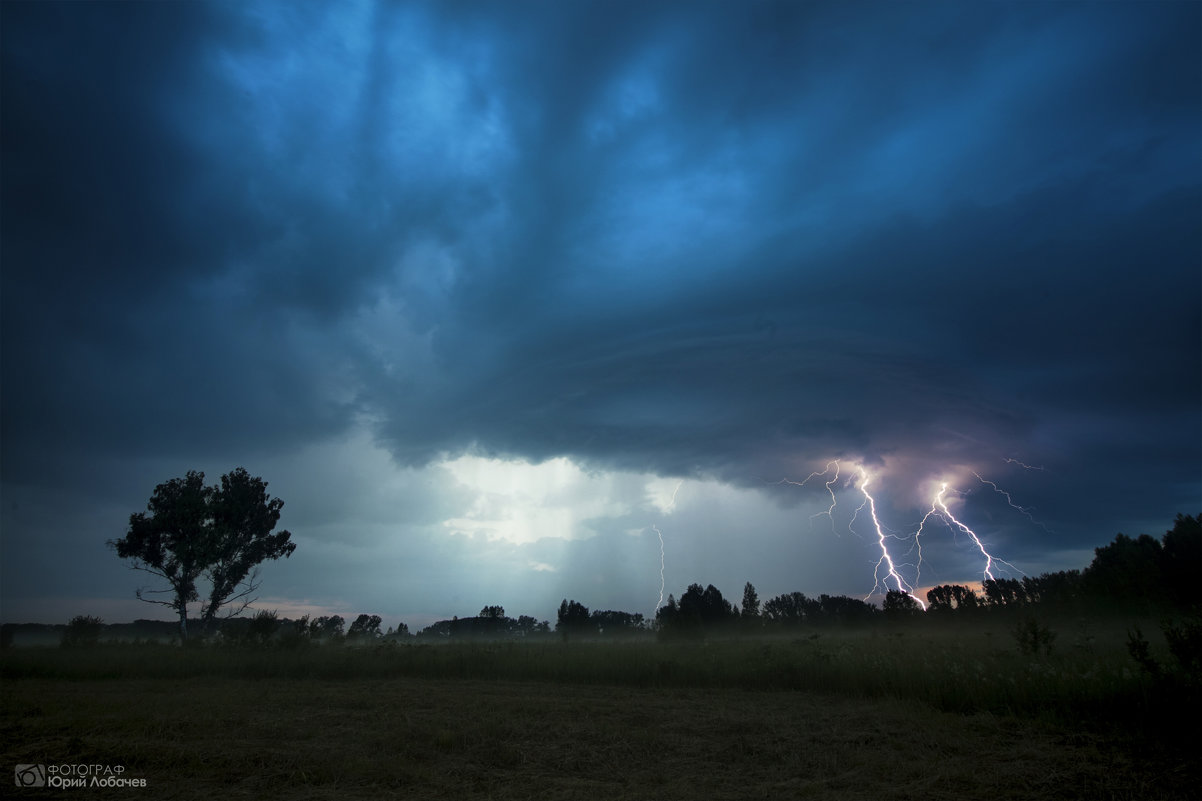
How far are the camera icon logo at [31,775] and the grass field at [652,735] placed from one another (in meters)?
0.23

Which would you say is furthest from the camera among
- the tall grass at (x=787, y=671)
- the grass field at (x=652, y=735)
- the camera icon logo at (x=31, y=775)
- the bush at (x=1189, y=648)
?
the tall grass at (x=787, y=671)

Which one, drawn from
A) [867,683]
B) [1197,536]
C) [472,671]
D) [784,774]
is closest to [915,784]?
[784,774]

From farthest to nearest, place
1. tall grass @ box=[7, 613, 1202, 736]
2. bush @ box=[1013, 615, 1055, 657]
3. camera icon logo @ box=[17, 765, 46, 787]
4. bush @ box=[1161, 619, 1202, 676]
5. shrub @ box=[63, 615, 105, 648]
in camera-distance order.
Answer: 1. shrub @ box=[63, 615, 105, 648]
2. bush @ box=[1013, 615, 1055, 657]
3. tall grass @ box=[7, 613, 1202, 736]
4. bush @ box=[1161, 619, 1202, 676]
5. camera icon logo @ box=[17, 765, 46, 787]

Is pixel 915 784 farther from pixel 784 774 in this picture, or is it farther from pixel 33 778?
pixel 33 778

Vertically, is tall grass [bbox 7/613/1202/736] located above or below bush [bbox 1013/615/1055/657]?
below

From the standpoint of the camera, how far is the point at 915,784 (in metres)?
7.07

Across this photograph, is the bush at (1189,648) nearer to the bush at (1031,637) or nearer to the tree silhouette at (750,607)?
the bush at (1031,637)

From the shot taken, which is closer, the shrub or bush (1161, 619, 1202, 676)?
bush (1161, 619, 1202, 676)

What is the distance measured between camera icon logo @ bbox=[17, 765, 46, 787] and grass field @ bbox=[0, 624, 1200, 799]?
0.23 meters

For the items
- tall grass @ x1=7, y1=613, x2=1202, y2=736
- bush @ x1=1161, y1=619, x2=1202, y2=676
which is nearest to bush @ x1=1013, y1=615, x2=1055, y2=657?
tall grass @ x1=7, y1=613, x2=1202, y2=736

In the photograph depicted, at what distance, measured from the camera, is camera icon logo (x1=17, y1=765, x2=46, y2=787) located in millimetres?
6422

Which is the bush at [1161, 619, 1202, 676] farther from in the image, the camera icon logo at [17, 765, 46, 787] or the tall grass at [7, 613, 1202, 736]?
the camera icon logo at [17, 765, 46, 787]

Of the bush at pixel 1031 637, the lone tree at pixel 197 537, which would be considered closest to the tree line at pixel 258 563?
the lone tree at pixel 197 537

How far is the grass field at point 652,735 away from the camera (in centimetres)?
694
